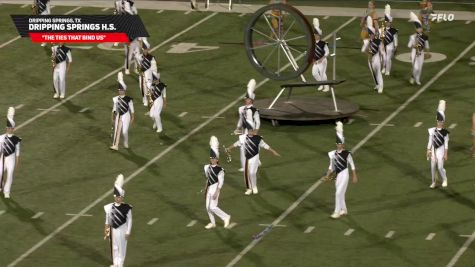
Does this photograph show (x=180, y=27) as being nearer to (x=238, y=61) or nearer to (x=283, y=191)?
(x=238, y=61)

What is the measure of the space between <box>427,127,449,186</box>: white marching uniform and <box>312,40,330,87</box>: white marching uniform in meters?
9.90

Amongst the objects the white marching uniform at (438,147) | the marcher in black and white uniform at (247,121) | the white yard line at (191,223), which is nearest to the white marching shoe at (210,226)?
the white yard line at (191,223)

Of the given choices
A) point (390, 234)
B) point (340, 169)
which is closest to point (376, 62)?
point (340, 169)

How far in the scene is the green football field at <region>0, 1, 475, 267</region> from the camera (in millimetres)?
45219

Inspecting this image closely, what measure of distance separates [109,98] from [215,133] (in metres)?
5.25

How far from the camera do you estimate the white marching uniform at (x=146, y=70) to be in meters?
56.3

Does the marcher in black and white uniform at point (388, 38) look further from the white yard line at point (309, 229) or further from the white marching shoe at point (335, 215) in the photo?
the white yard line at point (309, 229)

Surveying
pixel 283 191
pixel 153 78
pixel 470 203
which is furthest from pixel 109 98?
pixel 470 203

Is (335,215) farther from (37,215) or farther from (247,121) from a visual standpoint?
(37,215)

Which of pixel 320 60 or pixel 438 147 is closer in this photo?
pixel 438 147

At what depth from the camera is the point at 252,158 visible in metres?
49.2

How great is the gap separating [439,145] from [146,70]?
11376 millimetres

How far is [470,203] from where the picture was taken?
158 ft

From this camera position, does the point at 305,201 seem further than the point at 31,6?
No
